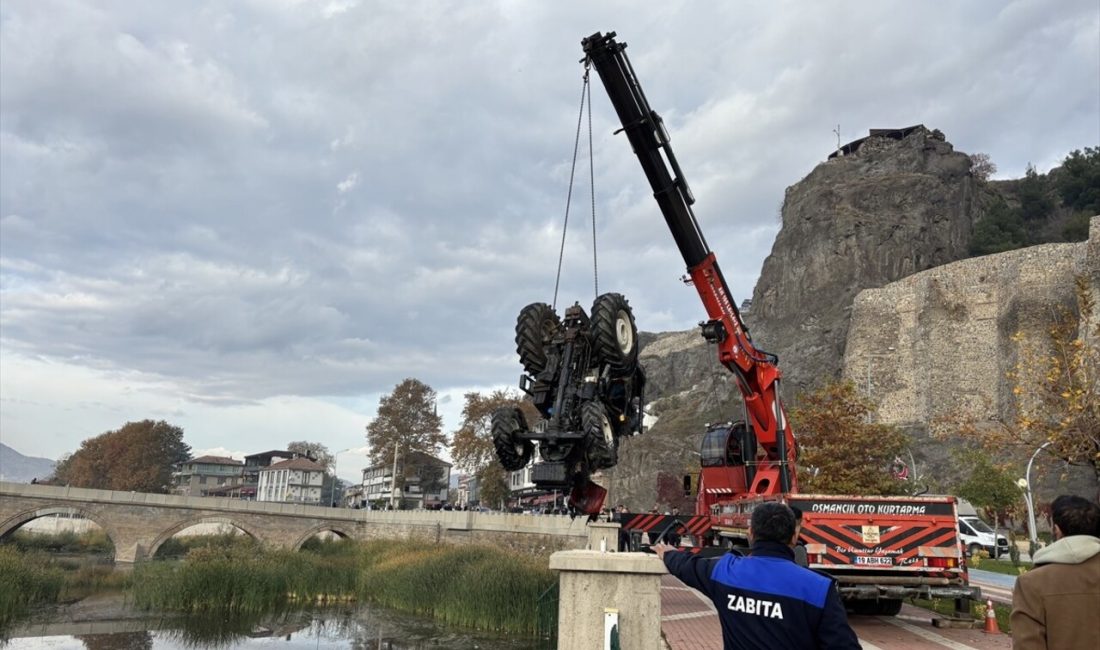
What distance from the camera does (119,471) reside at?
77625 millimetres

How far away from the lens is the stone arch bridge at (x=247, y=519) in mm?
35094

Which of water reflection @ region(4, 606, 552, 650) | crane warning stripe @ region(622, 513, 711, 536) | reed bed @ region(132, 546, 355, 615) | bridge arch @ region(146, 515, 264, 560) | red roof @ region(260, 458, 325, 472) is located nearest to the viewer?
crane warning stripe @ region(622, 513, 711, 536)

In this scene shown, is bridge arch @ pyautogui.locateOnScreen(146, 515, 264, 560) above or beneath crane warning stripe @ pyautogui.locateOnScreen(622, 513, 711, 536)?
beneath

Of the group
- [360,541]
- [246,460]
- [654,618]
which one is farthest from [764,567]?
[246,460]

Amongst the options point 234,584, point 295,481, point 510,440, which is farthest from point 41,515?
point 295,481

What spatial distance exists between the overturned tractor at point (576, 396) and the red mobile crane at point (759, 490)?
2.15 meters

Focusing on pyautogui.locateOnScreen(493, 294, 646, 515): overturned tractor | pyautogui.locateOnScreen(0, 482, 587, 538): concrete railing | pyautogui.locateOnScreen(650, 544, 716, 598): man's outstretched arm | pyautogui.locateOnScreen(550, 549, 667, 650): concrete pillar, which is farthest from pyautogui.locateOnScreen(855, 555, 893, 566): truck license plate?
pyautogui.locateOnScreen(0, 482, 587, 538): concrete railing

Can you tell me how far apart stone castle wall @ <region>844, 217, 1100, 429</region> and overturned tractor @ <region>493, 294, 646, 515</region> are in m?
47.2

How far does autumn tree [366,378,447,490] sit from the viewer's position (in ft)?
192

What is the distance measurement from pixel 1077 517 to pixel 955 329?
61685 millimetres

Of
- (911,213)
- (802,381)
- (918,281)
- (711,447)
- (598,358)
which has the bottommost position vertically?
(711,447)

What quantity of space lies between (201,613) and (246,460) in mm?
112549

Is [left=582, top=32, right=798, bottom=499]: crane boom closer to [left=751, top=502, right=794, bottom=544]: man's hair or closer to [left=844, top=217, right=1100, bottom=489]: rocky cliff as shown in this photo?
[left=751, top=502, right=794, bottom=544]: man's hair

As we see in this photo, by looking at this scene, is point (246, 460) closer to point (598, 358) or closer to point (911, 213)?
point (911, 213)
